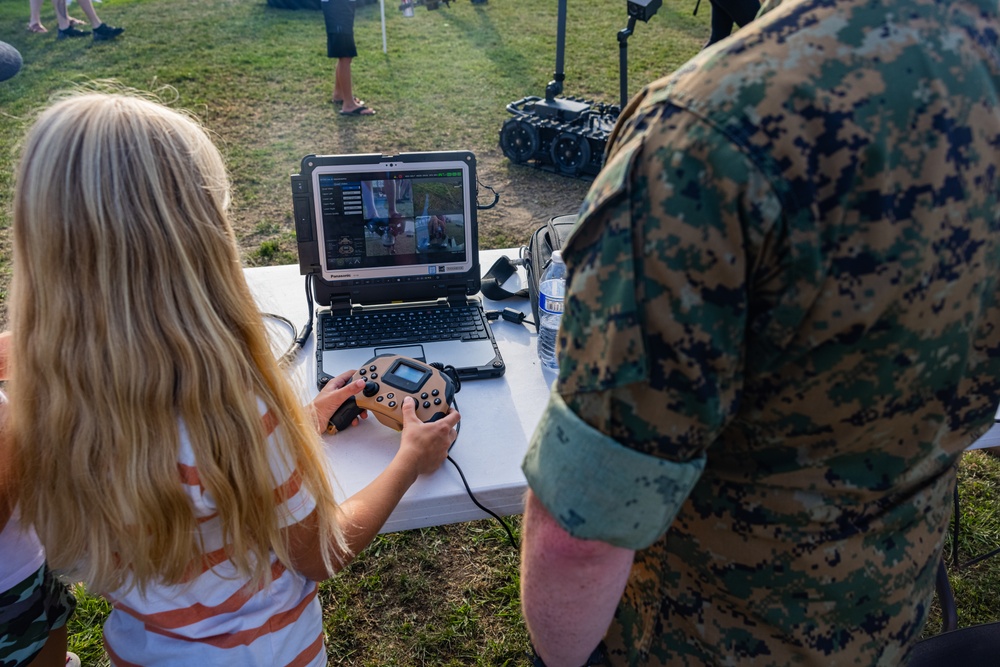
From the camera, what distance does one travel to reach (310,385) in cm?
178

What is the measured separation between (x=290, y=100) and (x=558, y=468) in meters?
6.86

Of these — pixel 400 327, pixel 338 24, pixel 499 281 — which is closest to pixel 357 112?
pixel 338 24

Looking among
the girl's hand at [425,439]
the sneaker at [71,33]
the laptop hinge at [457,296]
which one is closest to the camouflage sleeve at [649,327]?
the girl's hand at [425,439]

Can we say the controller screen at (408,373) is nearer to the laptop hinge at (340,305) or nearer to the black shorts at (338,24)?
the laptop hinge at (340,305)

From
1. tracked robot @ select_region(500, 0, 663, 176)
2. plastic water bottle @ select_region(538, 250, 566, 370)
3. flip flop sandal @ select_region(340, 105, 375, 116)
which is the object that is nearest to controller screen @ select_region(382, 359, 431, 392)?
plastic water bottle @ select_region(538, 250, 566, 370)

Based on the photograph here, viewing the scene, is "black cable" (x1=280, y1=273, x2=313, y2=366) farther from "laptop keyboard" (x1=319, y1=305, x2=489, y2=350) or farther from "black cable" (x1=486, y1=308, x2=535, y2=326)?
"black cable" (x1=486, y1=308, x2=535, y2=326)

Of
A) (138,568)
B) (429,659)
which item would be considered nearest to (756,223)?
(138,568)

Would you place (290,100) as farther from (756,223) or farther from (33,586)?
(756,223)

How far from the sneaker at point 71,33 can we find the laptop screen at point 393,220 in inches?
327

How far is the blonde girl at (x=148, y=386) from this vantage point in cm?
111

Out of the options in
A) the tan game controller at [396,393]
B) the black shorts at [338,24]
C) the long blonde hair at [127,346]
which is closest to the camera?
the long blonde hair at [127,346]

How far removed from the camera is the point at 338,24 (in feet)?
20.1

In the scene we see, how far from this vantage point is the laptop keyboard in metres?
1.90

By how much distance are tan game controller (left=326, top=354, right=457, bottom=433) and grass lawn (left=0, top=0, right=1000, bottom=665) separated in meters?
0.77
